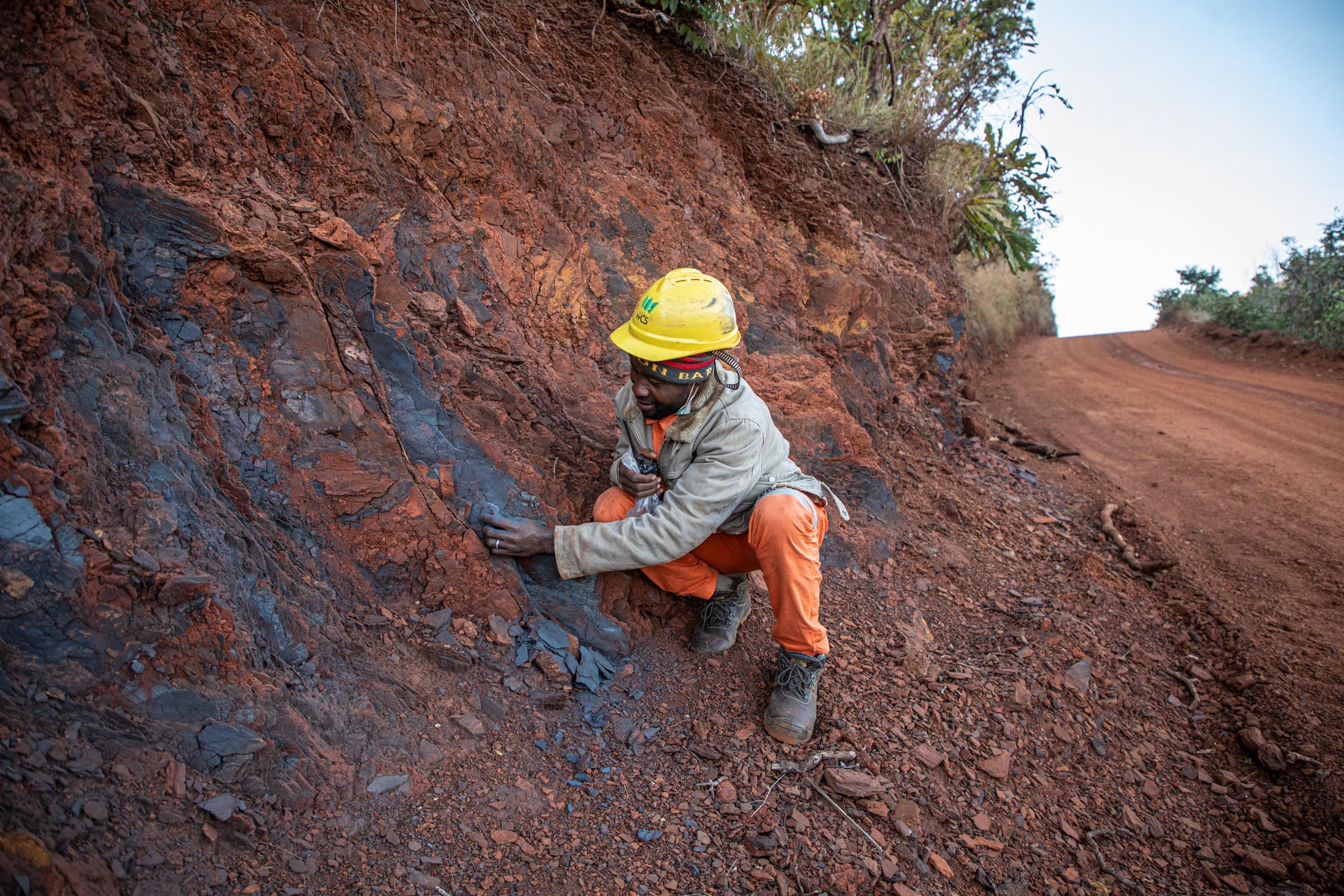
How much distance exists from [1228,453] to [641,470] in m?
6.86

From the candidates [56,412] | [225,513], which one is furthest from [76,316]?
[225,513]

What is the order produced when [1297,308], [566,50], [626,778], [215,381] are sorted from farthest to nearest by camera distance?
1. [1297,308]
2. [566,50]
3. [626,778]
4. [215,381]

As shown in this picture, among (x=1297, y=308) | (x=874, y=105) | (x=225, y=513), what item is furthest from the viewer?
(x=1297, y=308)

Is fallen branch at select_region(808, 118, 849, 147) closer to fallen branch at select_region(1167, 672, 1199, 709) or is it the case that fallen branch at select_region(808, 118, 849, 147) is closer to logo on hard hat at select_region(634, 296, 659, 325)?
logo on hard hat at select_region(634, 296, 659, 325)

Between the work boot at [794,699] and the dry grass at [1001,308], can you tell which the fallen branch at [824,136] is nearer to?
the work boot at [794,699]

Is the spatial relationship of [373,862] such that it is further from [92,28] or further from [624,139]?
[624,139]

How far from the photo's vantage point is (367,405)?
7.91 ft

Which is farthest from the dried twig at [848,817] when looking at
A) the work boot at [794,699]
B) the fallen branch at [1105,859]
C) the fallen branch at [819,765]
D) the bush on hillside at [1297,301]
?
the bush on hillside at [1297,301]

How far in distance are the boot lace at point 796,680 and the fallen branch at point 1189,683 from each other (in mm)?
1944

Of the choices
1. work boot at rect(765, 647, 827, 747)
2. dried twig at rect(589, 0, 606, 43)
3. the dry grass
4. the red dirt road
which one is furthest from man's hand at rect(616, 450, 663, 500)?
the dry grass

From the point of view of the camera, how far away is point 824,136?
4.98 m

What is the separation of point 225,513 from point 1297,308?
16.2m

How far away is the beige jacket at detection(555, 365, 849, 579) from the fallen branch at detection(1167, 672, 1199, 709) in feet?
7.36

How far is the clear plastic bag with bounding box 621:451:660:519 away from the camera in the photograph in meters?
2.64
